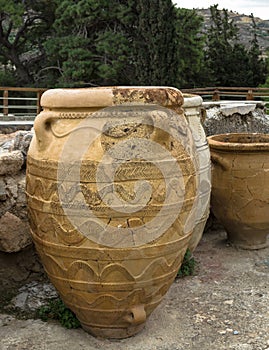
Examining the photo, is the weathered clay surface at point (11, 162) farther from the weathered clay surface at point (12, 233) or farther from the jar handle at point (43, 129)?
the jar handle at point (43, 129)

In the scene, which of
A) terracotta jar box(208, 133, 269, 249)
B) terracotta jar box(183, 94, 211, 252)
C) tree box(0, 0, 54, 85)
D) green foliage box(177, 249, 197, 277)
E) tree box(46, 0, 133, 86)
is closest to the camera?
terracotta jar box(183, 94, 211, 252)

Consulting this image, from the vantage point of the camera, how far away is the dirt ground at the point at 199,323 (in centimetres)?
253

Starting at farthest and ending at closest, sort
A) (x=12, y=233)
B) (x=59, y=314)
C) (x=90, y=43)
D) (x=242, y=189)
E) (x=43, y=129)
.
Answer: (x=90, y=43) < (x=242, y=189) < (x=12, y=233) < (x=59, y=314) < (x=43, y=129)

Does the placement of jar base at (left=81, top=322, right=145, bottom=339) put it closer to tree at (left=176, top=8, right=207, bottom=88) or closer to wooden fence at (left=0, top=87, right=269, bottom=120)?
wooden fence at (left=0, top=87, right=269, bottom=120)

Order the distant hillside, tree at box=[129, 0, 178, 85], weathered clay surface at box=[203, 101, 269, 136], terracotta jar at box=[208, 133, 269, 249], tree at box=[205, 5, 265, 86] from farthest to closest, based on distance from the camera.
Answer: the distant hillside → tree at box=[205, 5, 265, 86] → tree at box=[129, 0, 178, 85] → weathered clay surface at box=[203, 101, 269, 136] → terracotta jar at box=[208, 133, 269, 249]

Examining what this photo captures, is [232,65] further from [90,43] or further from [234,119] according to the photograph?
[234,119]

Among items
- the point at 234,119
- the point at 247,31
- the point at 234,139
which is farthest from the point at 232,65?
the point at 234,139

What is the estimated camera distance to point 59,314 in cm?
271

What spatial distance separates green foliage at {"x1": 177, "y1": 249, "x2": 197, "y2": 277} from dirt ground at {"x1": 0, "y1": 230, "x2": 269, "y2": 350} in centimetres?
4

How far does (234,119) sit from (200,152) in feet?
4.26

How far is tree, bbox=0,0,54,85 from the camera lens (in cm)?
1574

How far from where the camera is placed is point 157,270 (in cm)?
241

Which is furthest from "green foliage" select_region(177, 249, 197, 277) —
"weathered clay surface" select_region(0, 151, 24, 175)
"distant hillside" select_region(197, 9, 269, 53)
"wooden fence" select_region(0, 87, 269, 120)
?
"distant hillside" select_region(197, 9, 269, 53)

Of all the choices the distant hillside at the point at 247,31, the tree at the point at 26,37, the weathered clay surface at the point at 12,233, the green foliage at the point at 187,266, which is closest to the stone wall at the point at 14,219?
the weathered clay surface at the point at 12,233
